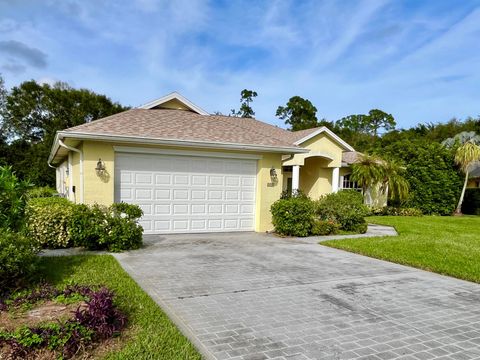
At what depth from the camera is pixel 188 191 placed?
37.7 feet

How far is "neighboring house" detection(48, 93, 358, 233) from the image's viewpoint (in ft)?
33.4

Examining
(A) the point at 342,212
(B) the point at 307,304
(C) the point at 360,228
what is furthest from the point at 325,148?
(B) the point at 307,304

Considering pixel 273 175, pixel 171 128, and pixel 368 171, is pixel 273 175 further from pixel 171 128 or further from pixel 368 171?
pixel 368 171

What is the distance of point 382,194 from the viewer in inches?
843

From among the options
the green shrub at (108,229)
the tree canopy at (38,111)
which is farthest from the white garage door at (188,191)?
the tree canopy at (38,111)

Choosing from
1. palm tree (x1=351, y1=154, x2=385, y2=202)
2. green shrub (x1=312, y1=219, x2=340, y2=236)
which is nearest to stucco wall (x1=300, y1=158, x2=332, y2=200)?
palm tree (x1=351, y1=154, x2=385, y2=202)

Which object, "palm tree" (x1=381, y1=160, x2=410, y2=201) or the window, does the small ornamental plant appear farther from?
the window

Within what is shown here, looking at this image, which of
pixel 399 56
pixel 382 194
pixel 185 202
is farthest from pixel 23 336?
pixel 382 194

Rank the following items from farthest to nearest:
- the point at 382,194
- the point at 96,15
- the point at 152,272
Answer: the point at 382,194, the point at 96,15, the point at 152,272

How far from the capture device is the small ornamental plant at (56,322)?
343cm

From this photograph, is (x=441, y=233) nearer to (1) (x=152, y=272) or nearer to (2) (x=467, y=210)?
(1) (x=152, y=272)

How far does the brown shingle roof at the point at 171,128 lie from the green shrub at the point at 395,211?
11224 millimetres

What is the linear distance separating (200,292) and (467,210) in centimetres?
2454

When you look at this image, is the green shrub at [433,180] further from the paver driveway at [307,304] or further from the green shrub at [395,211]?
the paver driveway at [307,304]
